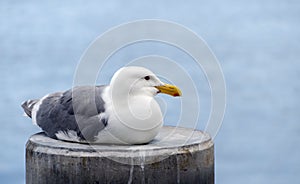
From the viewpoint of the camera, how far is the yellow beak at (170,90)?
Result: 4.63m

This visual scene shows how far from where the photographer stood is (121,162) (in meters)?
4.38

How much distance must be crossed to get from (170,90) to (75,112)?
0.64 m

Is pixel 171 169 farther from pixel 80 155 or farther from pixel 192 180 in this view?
pixel 80 155

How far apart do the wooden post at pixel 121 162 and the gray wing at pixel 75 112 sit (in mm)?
108

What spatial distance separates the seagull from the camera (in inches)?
178

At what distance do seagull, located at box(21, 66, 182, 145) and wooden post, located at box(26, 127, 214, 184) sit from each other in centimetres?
7

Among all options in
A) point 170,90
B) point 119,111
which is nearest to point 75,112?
point 119,111

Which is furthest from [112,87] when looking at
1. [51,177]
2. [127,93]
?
[51,177]

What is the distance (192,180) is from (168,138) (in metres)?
0.42

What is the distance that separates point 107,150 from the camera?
4.45m

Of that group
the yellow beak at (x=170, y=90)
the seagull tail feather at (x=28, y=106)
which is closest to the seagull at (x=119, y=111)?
the yellow beak at (x=170, y=90)

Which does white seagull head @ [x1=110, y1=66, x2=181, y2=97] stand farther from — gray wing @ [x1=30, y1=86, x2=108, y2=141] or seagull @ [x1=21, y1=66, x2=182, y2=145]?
gray wing @ [x1=30, y1=86, x2=108, y2=141]

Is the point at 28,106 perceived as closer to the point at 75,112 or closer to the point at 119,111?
the point at 75,112

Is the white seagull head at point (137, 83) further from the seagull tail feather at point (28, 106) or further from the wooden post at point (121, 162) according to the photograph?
Result: the seagull tail feather at point (28, 106)
